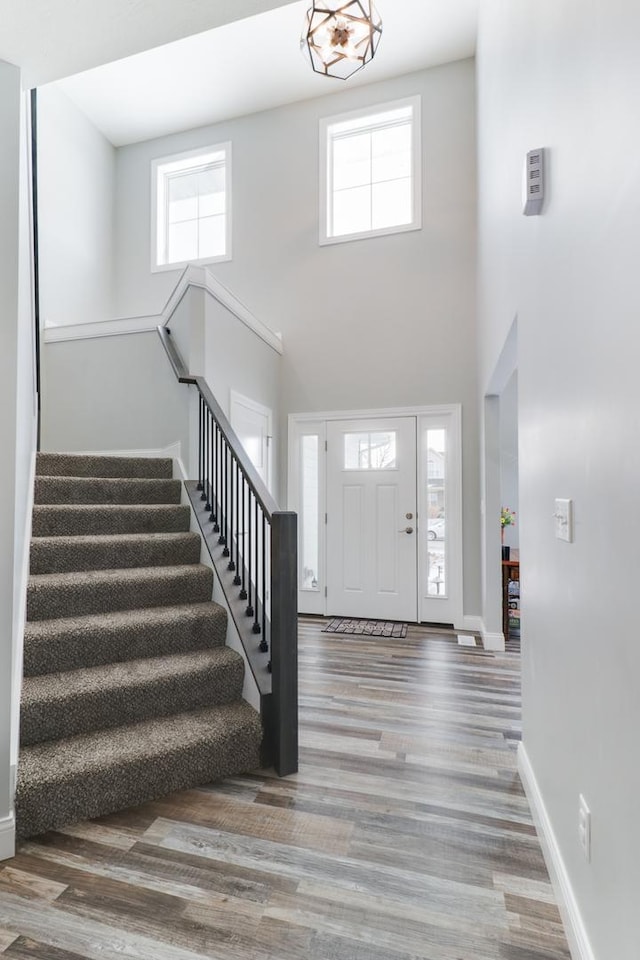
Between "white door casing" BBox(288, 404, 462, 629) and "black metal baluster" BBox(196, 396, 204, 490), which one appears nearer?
"black metal baluster" BBox(196, 396, 204, 490)

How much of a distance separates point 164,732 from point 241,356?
3.06 meters

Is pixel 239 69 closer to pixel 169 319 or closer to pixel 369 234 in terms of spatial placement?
pixel 369 234

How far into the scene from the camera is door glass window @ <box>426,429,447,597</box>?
4.72m

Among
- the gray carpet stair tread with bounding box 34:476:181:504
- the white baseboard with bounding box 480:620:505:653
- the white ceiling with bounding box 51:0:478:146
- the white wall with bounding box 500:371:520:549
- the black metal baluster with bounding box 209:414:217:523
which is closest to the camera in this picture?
the gray carpet stair tread with bounding box 34:476:181:504

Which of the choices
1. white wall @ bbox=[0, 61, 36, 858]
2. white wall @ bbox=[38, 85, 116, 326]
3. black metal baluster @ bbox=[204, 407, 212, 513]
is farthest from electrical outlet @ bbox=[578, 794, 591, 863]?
white wall @ bbox=[38, 85, 116, 326]

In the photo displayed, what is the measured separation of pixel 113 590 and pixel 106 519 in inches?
24.7

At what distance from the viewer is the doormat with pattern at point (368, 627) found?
4391mm

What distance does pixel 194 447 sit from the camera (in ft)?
12.2

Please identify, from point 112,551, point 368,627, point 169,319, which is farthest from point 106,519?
point 368,627

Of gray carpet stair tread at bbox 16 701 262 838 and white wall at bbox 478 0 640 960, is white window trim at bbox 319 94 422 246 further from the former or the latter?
gray carpet stair tread at bbox 16 701 262 838

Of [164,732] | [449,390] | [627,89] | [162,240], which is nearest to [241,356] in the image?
[449,390]

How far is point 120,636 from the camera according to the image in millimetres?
2379

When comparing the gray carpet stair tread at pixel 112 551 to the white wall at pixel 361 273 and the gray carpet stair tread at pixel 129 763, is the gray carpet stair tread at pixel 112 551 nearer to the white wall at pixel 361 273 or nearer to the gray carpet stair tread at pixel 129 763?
the gray carpet stair tread at pixel 129 763

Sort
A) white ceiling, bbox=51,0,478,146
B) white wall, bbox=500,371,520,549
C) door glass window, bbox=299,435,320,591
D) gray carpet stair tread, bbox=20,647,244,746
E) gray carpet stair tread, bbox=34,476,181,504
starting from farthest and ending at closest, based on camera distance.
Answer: white wall, bbox=500,371,520,549 → door glass window, bbox=299,435,320,591 → white ceiling, bbox=51,0,478,146 → gray carpet stair tread, bbox=34,476,181,504 → gray carpet stair tread, bbox=20,647,244,746
